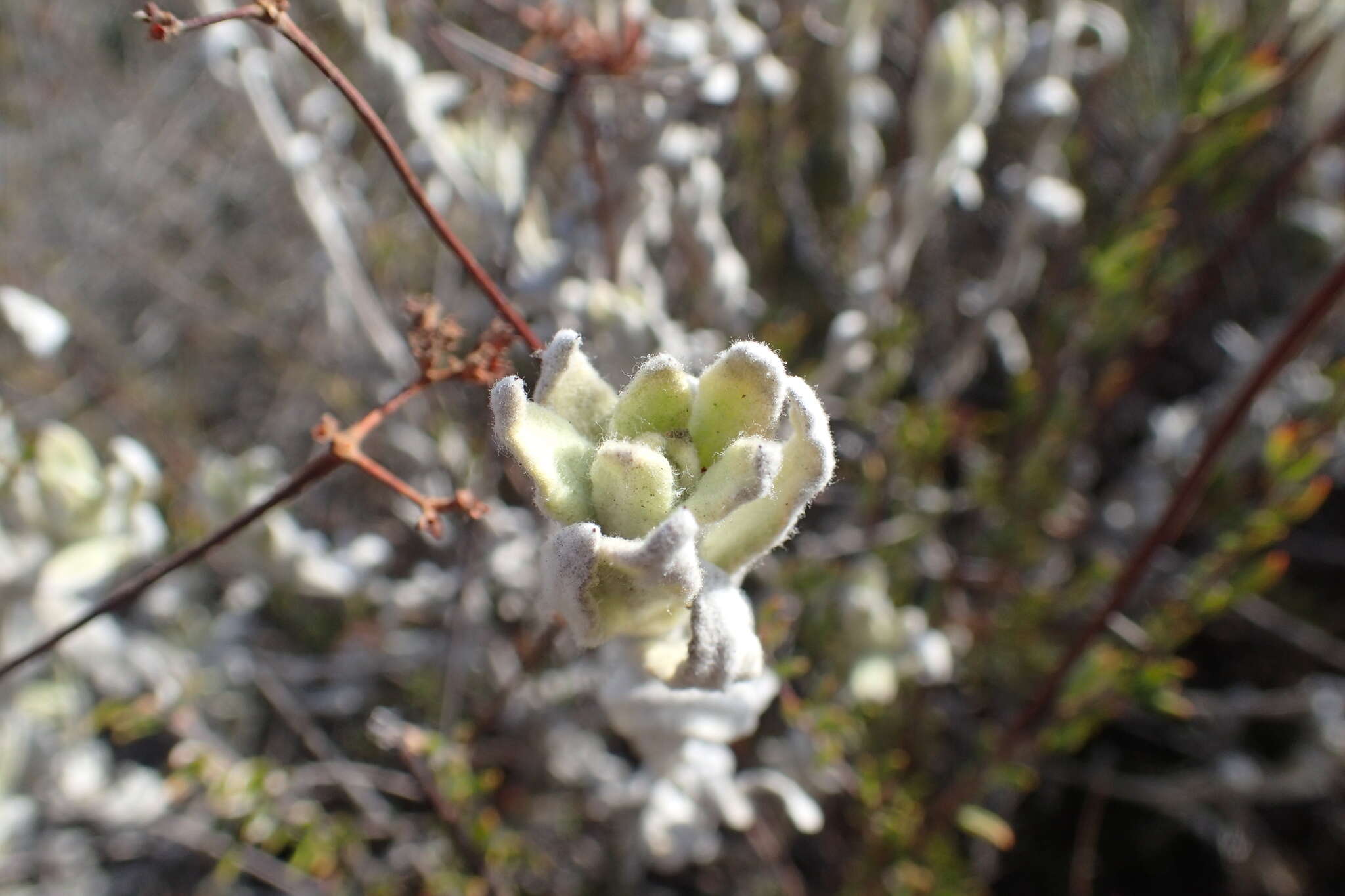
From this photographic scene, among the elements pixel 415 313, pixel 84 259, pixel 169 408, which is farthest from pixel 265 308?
pixel 415 313

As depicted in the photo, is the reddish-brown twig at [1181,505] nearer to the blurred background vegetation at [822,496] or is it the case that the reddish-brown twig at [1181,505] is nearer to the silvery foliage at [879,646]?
the blurred background vegetation at [822,496]

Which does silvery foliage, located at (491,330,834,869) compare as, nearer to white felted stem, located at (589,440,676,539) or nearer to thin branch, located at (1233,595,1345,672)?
white felted stem, located at (589,440,676,539)

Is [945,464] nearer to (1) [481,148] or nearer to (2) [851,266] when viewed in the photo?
(2) [851,266]

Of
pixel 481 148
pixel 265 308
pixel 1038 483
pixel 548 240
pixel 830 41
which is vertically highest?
pixel 830 41

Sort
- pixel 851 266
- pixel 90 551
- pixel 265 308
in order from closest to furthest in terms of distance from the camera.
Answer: pixel 90 551 < pixel 851 266 < pixel 265 308

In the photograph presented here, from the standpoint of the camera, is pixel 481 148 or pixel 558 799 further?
pixel 558 799

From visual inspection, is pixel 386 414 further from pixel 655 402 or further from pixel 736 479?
pixel 736 479

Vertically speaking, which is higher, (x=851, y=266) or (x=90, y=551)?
(x=851, y=266)

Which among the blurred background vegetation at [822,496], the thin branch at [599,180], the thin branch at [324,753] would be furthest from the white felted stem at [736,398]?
the thin branch at [324,753]
